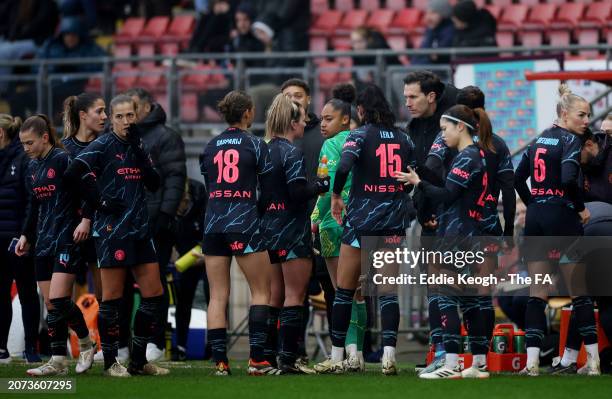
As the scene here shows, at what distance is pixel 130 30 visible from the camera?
21344 millimetres

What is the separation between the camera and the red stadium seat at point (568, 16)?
18422 millimetres

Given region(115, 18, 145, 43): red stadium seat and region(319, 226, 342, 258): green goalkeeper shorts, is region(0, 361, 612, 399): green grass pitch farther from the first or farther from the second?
region(115, 18, 145, 43): red stadium seat

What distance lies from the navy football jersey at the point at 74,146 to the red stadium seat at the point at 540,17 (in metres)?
9.34

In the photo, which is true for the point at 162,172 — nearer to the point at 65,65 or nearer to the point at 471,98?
the point at 471,98

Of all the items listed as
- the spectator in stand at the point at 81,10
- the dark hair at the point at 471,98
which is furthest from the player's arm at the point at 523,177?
the spectator in stand at the point at 81,10

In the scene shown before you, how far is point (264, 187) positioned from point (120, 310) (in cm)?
153

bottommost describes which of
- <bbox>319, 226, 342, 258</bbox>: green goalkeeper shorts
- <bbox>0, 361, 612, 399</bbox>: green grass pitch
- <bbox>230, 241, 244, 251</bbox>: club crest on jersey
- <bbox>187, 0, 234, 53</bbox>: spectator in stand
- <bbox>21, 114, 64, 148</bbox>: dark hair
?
<bbox>0, 361, 612, 399</bbox>: green grass pitch

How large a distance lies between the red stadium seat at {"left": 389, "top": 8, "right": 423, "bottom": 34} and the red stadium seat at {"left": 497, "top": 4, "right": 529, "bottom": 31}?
120cm

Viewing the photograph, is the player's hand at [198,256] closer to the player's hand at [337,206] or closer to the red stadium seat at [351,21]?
the player's hand at [337,206]

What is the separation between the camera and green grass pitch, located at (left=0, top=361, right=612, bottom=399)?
8961 millimetres

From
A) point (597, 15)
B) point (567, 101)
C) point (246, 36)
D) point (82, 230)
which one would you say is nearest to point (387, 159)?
point (567, 101)

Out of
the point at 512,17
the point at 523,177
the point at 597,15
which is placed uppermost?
the point at 512,17

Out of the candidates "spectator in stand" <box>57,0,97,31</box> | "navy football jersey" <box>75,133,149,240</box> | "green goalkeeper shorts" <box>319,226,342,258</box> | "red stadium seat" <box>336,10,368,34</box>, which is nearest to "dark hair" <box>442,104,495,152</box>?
"green goalkeeper shorts" <box>319,226,342,258</box>

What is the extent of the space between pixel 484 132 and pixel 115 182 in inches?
108
